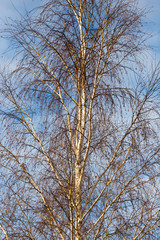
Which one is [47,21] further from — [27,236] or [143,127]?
[27,236]

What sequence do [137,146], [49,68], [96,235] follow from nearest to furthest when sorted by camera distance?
[96,235]
[137,146]
[49,68]

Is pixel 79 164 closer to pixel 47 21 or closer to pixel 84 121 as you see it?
pixel 84 121

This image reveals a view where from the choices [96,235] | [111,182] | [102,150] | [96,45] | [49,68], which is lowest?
[96,235]

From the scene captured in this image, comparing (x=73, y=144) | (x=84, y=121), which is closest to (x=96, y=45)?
(x=84, y=121)

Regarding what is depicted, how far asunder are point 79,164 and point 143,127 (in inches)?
46.1

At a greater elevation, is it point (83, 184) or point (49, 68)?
point (49, 68)

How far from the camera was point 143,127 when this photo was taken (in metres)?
5.45

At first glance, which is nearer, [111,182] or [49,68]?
[111,182]

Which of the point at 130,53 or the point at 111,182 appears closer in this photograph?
the point at 111,182

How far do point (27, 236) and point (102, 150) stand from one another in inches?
67.5

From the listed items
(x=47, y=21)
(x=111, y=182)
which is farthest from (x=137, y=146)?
(x=47, y=21)

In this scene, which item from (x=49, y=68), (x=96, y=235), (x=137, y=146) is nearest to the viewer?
(x=96, y=235)

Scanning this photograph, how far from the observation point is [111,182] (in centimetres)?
526

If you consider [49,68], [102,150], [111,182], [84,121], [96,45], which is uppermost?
[96,45]
